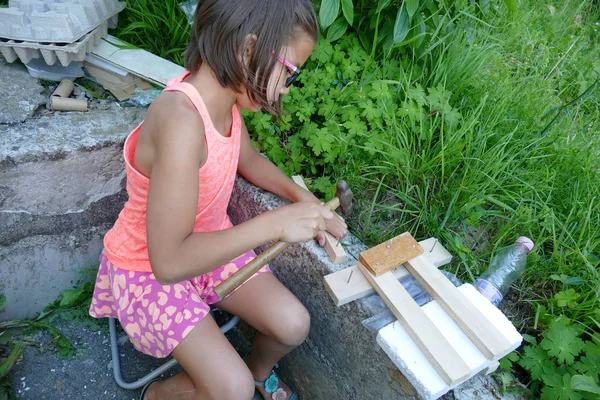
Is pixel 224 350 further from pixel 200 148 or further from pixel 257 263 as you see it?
pixel 200 148

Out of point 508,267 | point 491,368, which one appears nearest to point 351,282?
point 491,368

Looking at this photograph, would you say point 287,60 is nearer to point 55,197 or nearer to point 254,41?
point 254,41

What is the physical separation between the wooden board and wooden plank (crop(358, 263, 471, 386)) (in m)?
0.03

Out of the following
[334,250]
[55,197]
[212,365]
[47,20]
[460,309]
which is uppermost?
[47,20]

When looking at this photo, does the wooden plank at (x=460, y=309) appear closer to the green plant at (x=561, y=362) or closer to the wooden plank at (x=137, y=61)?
the green plant at (x=561, y=362)

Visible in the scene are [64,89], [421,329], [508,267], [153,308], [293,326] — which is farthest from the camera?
[64,89]

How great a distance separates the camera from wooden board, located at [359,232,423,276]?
1568mm

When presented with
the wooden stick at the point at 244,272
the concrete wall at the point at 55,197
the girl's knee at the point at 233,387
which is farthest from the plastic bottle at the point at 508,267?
the concrete wall at the point at 55,197

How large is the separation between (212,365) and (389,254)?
27.2 inches

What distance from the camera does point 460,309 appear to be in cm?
147

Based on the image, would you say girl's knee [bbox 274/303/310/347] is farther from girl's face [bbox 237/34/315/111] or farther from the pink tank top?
girl's face [bbox 237/34/315/111]

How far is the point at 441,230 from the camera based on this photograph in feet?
6.17

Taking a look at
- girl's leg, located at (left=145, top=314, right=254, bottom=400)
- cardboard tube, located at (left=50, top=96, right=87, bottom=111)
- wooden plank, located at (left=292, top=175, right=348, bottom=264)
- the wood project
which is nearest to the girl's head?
wooden plank, located at (left=292, top=175, right=348, bottom=264)

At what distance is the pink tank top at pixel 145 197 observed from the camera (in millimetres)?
1478
